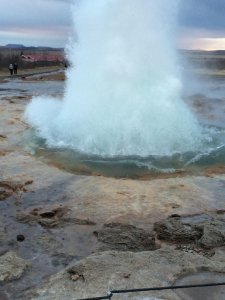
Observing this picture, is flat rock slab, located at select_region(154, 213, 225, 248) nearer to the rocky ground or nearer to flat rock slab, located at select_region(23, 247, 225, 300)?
the rocky ground

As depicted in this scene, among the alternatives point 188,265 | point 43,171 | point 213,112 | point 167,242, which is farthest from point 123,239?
point 213,112

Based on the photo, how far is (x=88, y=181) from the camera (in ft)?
28.6

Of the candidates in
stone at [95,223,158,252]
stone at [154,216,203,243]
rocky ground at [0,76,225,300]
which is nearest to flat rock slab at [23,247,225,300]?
rocky ground at [0,76,225,300]

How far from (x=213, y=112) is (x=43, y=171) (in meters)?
10.1

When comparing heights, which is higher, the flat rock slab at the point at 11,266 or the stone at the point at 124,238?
the stone at the point at 124,238

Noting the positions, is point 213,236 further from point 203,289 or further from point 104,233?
point 104,233

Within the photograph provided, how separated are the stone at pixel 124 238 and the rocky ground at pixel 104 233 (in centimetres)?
1

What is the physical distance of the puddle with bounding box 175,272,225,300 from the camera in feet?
16.3

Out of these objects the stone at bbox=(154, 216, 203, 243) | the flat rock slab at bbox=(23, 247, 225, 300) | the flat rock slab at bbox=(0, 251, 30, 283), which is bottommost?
the flat rock slab at bbox=(0, 251, 30, 283)

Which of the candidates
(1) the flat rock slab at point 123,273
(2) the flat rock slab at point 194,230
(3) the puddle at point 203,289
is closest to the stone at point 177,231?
(2) the flat rock slab at point 194,230

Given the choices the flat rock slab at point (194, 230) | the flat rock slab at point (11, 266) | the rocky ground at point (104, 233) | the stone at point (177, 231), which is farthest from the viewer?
the stone at point (177, 231)

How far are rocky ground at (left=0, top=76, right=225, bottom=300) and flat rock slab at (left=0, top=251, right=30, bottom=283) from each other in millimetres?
11

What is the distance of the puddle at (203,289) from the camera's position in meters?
4.98

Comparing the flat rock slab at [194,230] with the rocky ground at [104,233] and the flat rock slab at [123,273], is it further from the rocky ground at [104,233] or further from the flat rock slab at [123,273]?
the flat rock slab at [123,273]
